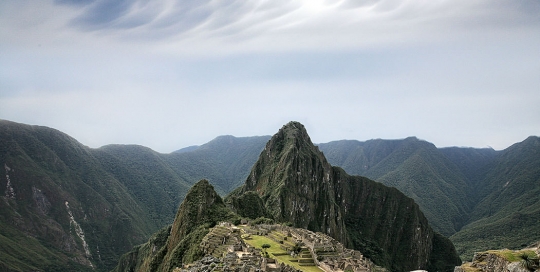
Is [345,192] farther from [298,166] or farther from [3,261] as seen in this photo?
[3,261]

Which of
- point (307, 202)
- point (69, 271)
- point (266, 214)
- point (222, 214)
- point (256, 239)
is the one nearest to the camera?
point (256, 239)

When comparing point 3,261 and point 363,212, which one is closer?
point 3,261

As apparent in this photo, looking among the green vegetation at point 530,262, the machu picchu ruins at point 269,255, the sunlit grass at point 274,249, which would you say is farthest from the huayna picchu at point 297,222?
the green vegetation at point 530,262

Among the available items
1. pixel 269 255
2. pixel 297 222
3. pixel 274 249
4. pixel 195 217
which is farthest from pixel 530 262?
pixel 297 222

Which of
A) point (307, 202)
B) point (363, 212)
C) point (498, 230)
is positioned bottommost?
point (498, 230)

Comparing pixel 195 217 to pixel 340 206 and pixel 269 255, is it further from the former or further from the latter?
pixel 340 206

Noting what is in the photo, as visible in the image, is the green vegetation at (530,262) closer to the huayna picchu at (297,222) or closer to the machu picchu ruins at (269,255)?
the machu picchu ruins at (269,255)

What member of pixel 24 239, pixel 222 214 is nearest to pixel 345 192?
pixel 222 214
